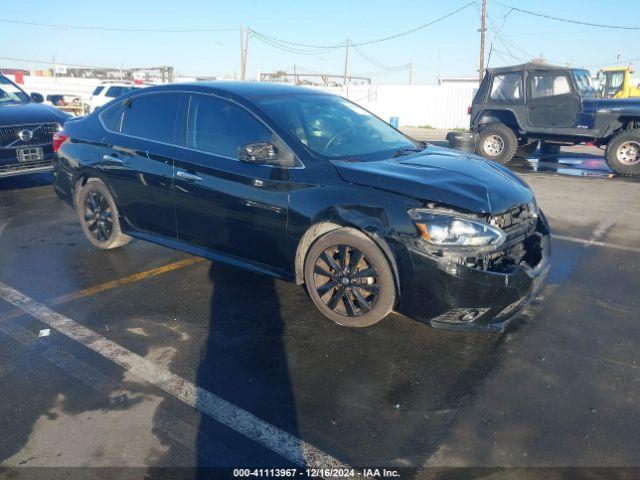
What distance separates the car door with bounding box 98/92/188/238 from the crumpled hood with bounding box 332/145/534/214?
164cm

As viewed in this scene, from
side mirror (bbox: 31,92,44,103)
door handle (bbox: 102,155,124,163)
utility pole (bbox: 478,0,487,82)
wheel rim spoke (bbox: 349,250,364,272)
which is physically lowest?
wheel rim spoke (bbox: 349,250,364,272)

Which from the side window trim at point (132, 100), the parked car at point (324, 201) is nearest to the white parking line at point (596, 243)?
the parked car at point (324, 201)

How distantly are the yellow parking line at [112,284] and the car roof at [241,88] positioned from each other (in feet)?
5.43

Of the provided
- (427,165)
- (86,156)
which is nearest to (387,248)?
(427,165)

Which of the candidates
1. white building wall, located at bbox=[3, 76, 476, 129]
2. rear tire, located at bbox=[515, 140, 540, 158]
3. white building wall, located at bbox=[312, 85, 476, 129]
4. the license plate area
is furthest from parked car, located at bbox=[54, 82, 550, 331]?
white building wall, located at bbox=[312, 85, 476, 129]

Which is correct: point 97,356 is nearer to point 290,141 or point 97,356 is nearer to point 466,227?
point 290,141

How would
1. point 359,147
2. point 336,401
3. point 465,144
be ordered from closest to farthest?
point 336,401 < point 359,147 < point 465,144

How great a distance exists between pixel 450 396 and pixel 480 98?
10.9m

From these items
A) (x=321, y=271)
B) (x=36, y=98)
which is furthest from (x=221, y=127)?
(x=36, y=98)

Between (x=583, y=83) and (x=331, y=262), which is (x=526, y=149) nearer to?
(x=583, y=83)

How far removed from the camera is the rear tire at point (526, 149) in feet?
42.5

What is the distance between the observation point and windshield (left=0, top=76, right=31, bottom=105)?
872cm

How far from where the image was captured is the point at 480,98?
40.9ft

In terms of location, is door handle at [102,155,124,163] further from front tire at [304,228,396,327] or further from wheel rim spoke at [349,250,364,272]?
wheel rim spoke at [349,250,364,272]
